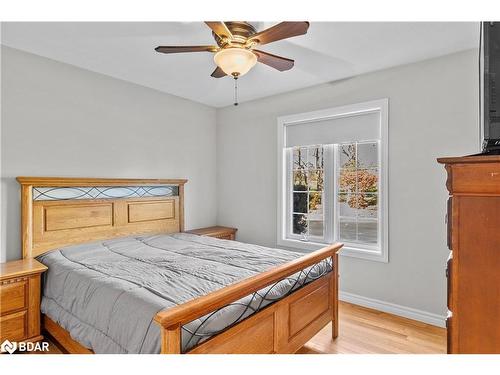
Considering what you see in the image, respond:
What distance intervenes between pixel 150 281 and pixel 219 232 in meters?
2.09

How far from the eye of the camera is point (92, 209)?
3008 millimetres

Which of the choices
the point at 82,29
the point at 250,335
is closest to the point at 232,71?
the point at 82,29

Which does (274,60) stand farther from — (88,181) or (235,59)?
(88,181)

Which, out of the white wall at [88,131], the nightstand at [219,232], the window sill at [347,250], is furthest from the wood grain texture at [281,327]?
the white wall at [88,131]

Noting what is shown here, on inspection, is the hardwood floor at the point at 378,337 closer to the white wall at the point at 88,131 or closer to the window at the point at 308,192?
the window at the point at 308,192

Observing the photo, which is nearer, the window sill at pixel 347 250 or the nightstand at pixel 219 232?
the window sill at pixel 347 250

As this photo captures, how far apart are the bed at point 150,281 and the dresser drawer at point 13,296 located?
0.47ft

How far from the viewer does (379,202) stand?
305cm

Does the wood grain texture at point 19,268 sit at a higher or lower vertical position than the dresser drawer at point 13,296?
higher

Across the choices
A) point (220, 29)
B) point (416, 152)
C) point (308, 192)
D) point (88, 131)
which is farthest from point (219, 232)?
point (220, 29)

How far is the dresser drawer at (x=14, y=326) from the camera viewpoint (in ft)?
6.96

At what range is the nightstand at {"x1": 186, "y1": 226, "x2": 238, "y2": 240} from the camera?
3.89 m
